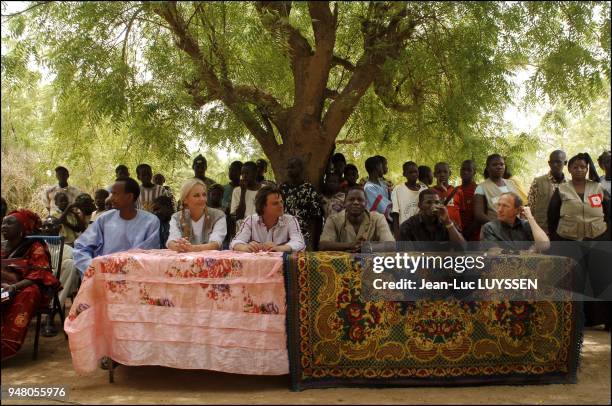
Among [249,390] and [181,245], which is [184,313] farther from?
[249,390]

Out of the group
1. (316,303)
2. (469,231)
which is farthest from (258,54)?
(316,303)

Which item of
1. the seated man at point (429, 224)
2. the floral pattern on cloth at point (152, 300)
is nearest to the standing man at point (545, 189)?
the seated man at point (429, 224)

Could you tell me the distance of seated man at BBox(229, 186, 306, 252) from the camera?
5.02 m

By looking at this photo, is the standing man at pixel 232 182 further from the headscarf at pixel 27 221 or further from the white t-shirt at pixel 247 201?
the headscarf at pixel 27 221

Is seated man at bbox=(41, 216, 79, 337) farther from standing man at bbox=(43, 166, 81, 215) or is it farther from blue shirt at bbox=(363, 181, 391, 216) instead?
blue shirt at bbox=(363, 181, 391, 216)

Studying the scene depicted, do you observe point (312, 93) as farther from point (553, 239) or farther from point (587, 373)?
point (587, 373)

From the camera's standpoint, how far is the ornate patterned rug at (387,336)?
172 inches

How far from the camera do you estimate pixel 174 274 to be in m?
4.52

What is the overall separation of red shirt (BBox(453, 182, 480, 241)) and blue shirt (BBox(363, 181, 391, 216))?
0.79m

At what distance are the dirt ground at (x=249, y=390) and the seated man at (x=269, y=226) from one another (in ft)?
3.62

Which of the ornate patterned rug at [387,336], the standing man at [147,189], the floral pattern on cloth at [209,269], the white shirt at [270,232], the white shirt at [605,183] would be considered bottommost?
the ornate patterned rug at [387,336]

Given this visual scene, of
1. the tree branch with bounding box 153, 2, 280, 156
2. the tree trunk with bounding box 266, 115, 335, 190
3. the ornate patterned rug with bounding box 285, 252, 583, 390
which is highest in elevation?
the tree branch with bounding box 153, 2, 280, 156

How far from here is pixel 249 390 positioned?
4387 mm

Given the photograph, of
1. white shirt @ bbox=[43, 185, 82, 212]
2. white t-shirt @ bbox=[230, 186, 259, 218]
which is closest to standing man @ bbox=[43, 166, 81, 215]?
white shirt @ bbox=[43, 185, 82, 212]
